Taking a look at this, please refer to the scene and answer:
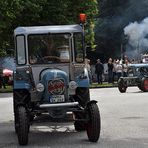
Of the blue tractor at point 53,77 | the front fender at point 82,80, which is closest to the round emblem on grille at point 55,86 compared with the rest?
the blue tractor at point 53,77

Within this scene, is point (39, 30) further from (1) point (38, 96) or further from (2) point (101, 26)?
(2) point (101, 26)

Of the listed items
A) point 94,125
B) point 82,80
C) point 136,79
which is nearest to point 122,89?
point 136,79

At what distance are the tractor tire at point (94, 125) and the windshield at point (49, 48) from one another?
1.85 meters

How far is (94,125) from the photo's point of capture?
39.4 ft

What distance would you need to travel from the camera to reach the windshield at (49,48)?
1362cm

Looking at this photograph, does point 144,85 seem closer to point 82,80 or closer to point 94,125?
point 82,80

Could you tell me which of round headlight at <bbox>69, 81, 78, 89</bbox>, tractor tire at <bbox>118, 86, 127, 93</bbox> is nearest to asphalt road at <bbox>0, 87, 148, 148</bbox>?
round headlight at <bbox>69, 81, 78, 89</bbox>

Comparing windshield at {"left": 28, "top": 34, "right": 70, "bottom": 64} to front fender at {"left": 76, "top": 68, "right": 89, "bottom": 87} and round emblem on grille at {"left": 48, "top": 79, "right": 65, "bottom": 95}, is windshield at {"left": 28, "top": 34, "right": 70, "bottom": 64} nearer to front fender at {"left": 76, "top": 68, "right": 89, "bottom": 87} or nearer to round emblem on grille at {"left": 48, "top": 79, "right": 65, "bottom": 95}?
front fender at {"left": 76, "top": 68, "right": 89, "bottom": 87}

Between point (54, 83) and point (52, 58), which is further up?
point (52, 58)

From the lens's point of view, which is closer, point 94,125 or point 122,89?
point 94,125

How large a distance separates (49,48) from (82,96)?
1.34 meters

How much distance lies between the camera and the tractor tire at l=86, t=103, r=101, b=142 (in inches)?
472

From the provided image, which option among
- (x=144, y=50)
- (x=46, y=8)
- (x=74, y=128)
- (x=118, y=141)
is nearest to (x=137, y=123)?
(x=74, y=128)

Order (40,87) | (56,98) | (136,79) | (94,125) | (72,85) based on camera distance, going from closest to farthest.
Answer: (94,125) → (56,98) → (40,87) → (72,85) → (136,79)
